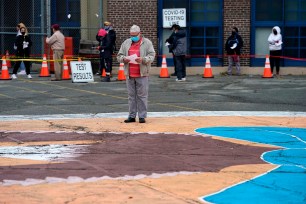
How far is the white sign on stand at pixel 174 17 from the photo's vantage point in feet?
93.2

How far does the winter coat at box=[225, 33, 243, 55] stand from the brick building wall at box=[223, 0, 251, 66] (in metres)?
0.73

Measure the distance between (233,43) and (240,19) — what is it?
4.19 feet

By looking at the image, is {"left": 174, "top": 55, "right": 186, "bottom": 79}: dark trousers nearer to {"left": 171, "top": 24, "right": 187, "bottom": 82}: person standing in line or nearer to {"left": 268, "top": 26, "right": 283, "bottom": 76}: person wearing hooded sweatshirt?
{"left": 171, "top": 24, "right": 187, "bottom": 82}: person standing in line

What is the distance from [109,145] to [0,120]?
4.35 m

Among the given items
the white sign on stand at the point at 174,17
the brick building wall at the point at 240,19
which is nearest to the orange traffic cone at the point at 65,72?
the white sign on stand at the point at 174,17

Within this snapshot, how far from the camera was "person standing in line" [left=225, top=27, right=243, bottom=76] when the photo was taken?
90.5ft

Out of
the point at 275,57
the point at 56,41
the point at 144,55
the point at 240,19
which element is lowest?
the point at 275,57

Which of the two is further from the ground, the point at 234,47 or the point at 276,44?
the point at 276,44

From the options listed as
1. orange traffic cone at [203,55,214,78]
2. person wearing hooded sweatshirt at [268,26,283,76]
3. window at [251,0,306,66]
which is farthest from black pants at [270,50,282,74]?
orange traffic cone at [203,55,214,78]

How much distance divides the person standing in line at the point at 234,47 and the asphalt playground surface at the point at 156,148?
→ 6.27m

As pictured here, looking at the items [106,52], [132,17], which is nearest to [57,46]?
[106,52]

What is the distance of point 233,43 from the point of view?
90.7ft

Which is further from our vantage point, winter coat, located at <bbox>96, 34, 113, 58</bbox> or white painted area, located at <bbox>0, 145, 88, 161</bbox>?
winter coat, located at <bbox>96, 34, 113, 58</bbox>

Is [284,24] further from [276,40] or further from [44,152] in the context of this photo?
[44,152]
